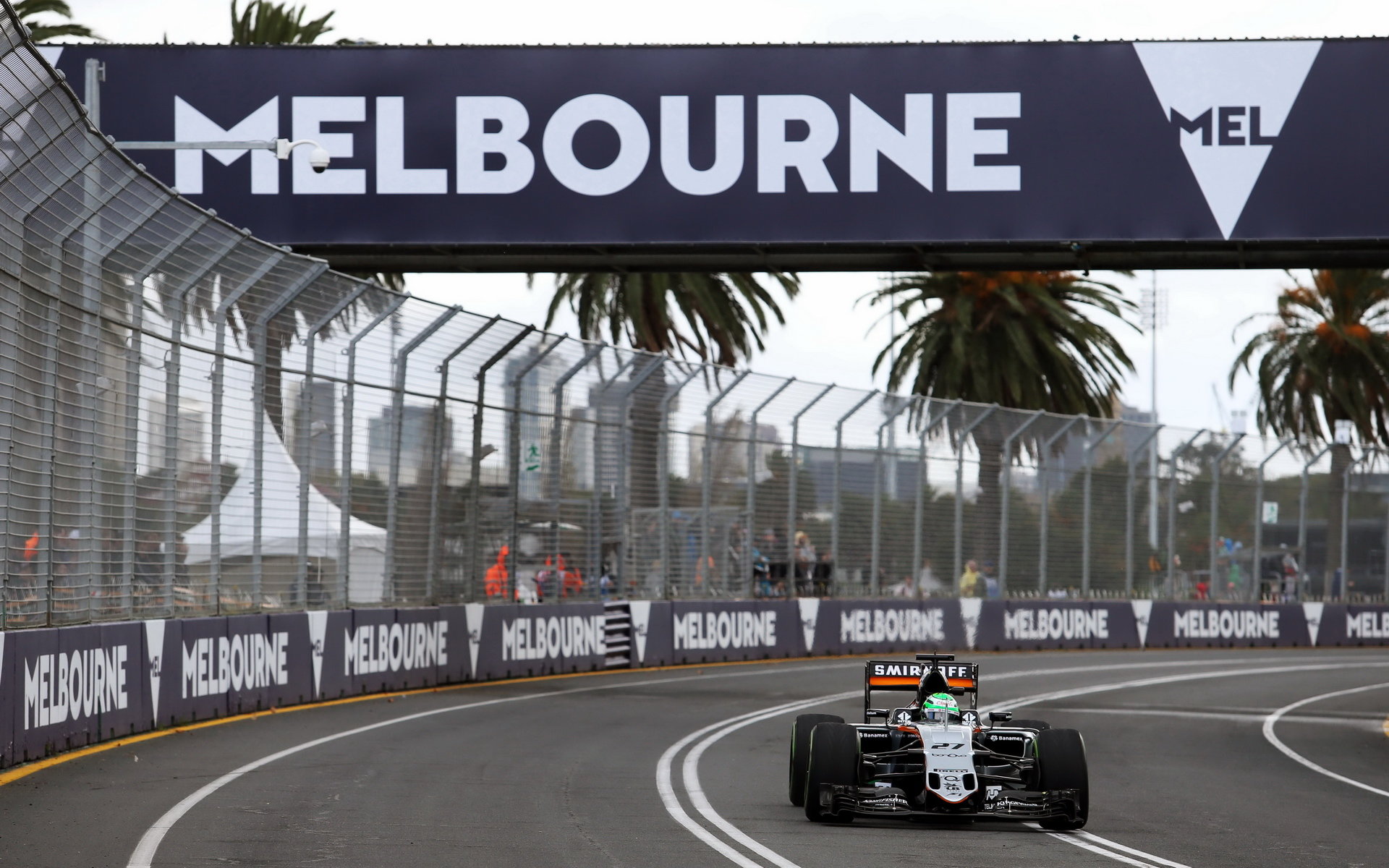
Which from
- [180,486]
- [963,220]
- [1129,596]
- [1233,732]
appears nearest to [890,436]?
[1129,596]

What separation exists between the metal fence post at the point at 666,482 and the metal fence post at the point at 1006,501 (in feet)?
28.3

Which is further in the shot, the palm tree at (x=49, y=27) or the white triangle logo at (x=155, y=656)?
the palm tree at (x=49, y=27)

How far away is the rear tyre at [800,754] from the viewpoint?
35.2ft

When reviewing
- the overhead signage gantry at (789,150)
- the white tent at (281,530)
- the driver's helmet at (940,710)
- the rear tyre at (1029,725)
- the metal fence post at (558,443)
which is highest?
the overhead signage gantry at (789,150)

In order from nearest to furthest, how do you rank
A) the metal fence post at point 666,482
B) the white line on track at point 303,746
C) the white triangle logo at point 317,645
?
the white line on track at point 303,746, the white triangle logo at point 317,645, the metal fence post at point 666,482

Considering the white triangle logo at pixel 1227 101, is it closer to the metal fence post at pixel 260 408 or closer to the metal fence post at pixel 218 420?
the metal fence post at pixel 260 408

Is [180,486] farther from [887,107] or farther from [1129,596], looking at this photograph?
[1129,596]

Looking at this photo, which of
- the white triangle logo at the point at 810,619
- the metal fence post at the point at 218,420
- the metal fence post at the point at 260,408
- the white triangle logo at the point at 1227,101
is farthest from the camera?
the white triangle logo at the point at 810,619

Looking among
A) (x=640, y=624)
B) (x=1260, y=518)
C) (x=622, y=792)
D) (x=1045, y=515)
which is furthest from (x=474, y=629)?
(x=1260, y=518)

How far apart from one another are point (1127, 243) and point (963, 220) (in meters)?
1.64

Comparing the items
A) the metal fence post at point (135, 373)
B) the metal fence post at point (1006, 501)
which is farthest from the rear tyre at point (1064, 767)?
the metal fence post at point (1006, 501)

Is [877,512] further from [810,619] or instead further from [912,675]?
[912,675]

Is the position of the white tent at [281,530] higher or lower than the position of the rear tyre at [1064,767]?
higher

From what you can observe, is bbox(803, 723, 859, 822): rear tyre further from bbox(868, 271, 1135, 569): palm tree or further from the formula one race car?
bbox(868, 271, 1135, 569): palm tree
